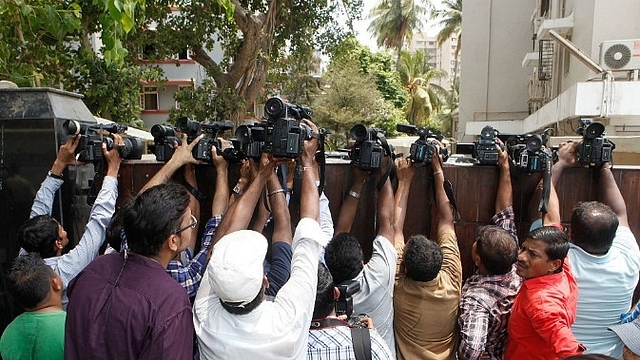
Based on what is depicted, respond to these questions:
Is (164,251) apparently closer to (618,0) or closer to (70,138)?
(70,138)

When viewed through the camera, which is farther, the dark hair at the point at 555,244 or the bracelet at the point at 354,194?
the bracelet at the point at 354,194

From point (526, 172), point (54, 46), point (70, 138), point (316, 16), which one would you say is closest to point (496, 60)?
point (316, 16)

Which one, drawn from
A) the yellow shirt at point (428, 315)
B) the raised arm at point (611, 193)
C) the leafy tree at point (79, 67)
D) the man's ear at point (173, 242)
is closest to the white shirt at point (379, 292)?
the yellow shirt at point (428, 315)

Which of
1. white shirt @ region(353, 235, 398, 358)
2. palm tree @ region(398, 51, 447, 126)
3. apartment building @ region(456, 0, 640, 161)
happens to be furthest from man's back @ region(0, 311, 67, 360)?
palm tree @ region(398, 51, 447, 126)

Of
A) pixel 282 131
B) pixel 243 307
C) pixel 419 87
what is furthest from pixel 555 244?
pixel 419 87

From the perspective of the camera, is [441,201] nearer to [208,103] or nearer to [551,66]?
[208,103]

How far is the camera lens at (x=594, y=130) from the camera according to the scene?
2682 mm

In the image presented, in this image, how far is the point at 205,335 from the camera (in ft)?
5.28

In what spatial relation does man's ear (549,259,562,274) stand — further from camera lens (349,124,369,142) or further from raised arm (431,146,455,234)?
camera lens (349,124,369,142)

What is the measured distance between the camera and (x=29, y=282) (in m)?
2.03

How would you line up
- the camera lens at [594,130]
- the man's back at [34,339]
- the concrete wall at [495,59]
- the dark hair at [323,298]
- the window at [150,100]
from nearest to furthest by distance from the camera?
the dark hair at [323,298] → the man's back at [34,339] → the camera lens at [594,130] → the concrete wall at [495,59] → the window at [150,100]

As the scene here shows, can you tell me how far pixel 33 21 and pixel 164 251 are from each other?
2.51 meters

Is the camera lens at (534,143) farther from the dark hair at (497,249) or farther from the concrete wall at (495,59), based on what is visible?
the concrete wall at (495,59)

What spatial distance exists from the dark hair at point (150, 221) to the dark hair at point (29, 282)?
25.8 inches
